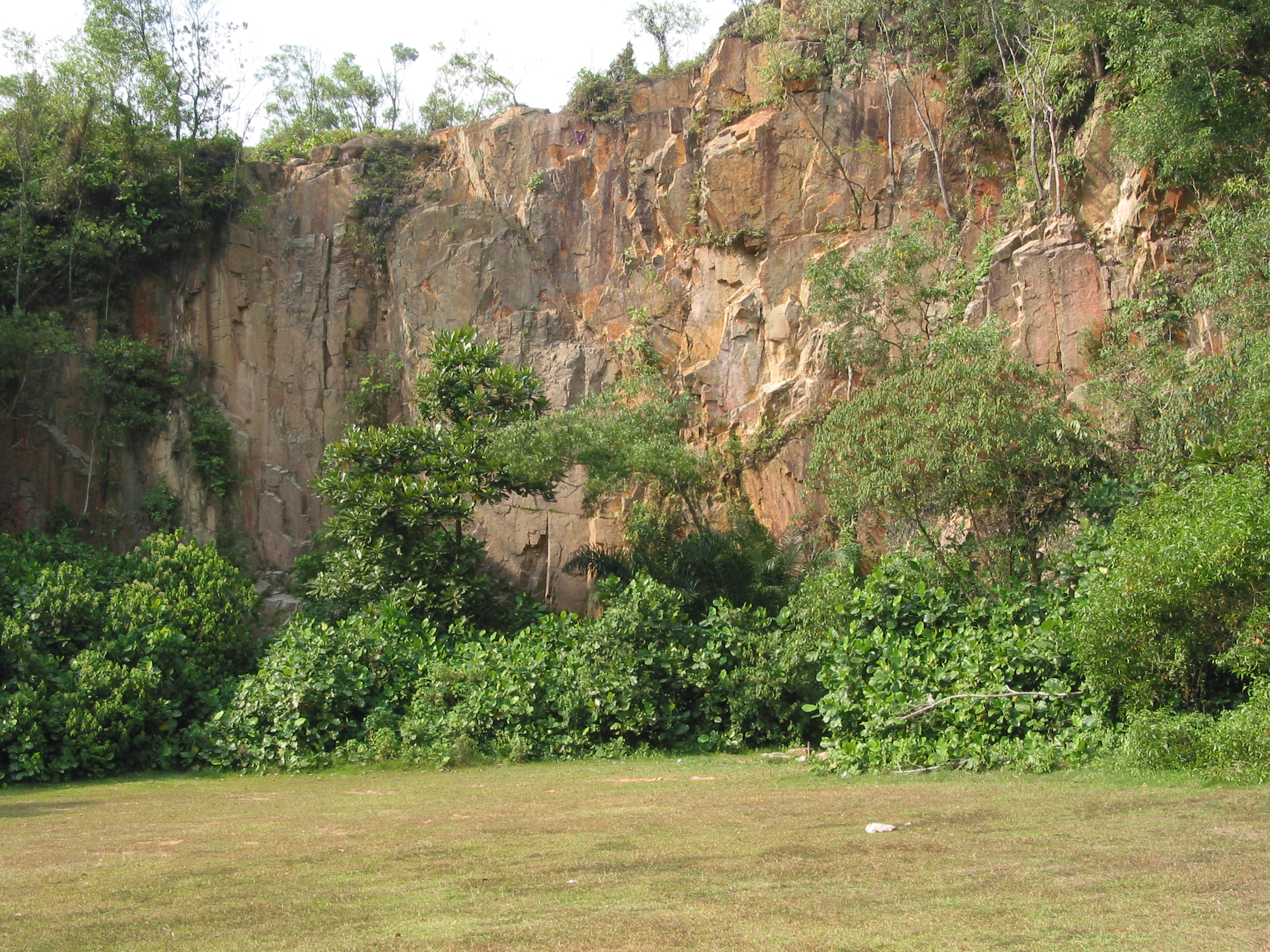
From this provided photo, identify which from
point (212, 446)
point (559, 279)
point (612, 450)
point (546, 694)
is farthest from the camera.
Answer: point (559, 279)

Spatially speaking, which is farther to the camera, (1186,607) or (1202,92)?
(1202,92)

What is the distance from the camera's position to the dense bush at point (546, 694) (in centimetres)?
1307

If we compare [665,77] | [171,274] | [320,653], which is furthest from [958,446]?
[171,274]

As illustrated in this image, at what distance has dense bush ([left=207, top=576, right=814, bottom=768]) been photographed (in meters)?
13.1

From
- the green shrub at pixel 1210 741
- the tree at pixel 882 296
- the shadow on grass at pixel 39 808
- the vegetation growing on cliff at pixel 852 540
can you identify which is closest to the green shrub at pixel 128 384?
the vegetation growing on cliff at pixel 852 540

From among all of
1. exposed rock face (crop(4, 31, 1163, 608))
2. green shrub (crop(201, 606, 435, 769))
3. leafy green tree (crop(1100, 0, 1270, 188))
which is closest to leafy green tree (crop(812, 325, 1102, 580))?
leafy green tree (crop(1100, 0, 1270, 188))

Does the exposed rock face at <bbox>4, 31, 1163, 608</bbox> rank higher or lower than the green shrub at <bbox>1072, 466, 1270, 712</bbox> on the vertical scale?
higher

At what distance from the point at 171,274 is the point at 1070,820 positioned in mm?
22343

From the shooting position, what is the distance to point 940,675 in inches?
452

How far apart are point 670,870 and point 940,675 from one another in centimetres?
647

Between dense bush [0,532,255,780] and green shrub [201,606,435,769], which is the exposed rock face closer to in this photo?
dense bush [0,532,255,780]

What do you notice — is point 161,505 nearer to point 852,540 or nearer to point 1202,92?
point 852,540

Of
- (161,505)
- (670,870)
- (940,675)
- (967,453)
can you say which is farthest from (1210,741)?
(161,505)

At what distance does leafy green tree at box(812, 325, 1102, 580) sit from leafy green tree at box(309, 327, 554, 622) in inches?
233
